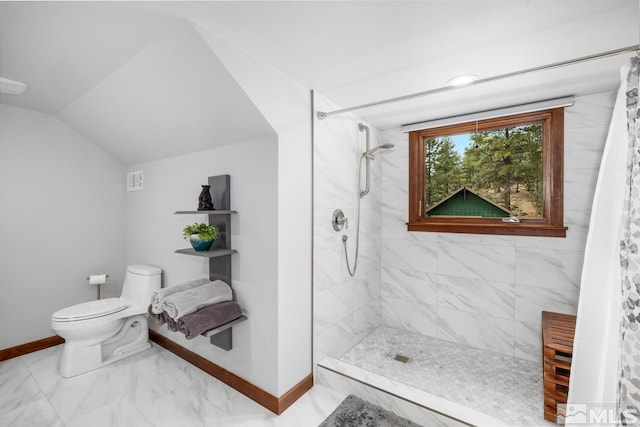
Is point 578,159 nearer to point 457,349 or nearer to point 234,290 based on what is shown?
point 457,349

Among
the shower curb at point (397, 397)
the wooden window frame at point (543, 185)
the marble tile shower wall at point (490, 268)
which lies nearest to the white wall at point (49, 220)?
the shower curb at point (397, 397)

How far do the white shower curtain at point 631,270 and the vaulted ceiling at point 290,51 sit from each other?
0.47 m

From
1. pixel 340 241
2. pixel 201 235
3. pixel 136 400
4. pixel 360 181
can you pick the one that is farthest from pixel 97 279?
pixel 360 181

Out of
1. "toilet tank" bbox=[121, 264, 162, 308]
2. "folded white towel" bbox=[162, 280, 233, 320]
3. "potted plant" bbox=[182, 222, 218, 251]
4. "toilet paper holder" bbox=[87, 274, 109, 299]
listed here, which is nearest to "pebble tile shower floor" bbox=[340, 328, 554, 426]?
"folded white towel" bbox=[162, 280, 233, 320]

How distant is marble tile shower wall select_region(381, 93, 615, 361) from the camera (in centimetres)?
209

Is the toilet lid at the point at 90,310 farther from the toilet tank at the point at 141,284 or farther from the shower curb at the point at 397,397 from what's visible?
the shower curb at the point at 397,397

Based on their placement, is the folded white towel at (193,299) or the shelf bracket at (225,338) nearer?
the folded white towel at (193,299)

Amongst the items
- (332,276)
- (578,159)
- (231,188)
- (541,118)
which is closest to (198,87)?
(231,188)

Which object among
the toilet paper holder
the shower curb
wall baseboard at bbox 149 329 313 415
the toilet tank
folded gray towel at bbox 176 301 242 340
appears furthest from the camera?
the toilet paper holder

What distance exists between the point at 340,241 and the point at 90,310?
6.68 ft

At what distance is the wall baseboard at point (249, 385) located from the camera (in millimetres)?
1832

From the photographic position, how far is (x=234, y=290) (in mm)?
2041

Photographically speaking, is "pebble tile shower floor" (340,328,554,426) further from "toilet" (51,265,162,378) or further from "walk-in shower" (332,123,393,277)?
"toilet" (51,265,162,378)

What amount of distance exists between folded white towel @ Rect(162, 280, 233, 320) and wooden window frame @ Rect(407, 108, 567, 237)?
176 centimetres
